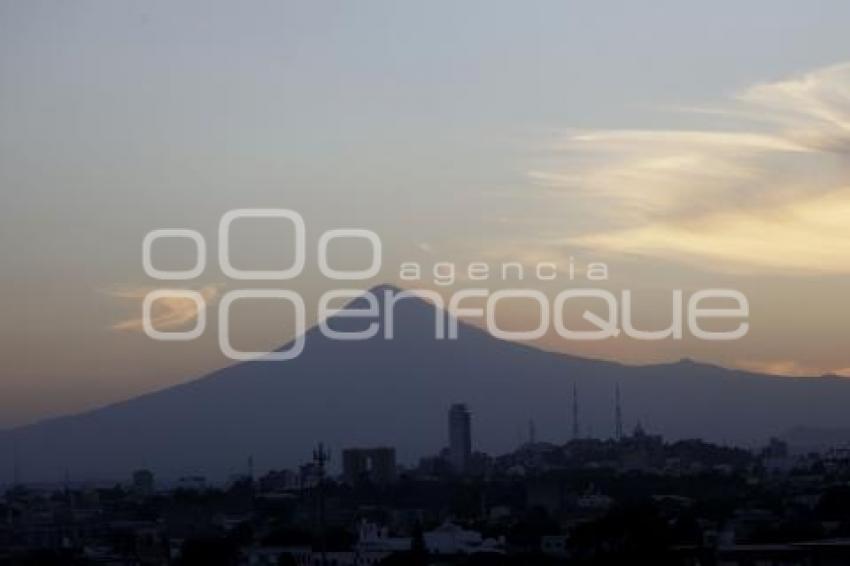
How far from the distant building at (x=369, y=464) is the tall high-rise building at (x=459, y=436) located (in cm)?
717

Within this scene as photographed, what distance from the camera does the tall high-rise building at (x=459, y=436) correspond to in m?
81.3

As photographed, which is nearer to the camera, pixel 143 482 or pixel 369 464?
pixel 369 464

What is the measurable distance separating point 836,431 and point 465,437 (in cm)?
3939

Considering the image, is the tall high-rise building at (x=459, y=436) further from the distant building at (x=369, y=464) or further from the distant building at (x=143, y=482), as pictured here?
the distant building at (x=143, y=482)

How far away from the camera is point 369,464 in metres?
70.6

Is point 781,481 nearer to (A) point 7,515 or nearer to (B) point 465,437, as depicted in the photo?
(A) point 7,515

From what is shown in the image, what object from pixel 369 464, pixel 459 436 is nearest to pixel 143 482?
pixel 369 464

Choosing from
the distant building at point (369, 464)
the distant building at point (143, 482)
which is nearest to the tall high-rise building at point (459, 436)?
the distant building at point (369, 464)

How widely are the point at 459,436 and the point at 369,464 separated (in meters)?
15.6

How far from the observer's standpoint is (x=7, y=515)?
147 feet

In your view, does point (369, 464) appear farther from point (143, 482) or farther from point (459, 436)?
point (459, 436)

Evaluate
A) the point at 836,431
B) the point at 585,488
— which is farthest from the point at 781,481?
the point at 836,431

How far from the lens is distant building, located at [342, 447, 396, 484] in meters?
67.1

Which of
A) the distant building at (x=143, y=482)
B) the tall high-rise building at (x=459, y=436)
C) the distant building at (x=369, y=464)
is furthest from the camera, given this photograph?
the tall high-rise building at (x=459, y=436)
